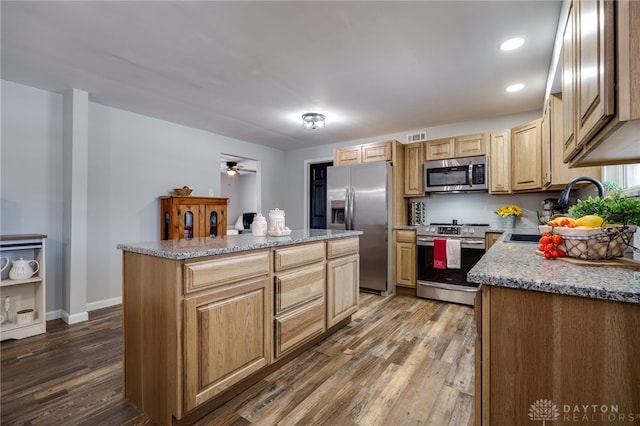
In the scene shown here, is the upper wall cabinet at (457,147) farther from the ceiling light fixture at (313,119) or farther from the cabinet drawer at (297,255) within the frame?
the cabinet drawer at (297,255)

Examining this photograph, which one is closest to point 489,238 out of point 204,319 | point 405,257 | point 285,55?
point 405,257

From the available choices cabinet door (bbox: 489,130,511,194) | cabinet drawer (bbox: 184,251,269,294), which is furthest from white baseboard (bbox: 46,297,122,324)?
cabinet door (bbox: 489,130,511,194)

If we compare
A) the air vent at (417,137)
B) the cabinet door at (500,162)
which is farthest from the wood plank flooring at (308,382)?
the air vent at (417,137)

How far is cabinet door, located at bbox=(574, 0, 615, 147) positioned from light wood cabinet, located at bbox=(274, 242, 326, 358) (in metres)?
1.69

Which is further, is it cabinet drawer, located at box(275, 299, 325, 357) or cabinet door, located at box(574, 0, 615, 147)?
cabinet drawer, located at box(275, 299, 325, 357)

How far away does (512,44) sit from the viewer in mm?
2215

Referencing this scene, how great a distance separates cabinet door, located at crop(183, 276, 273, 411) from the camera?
4.94 feet

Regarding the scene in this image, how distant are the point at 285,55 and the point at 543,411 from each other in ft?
8.47

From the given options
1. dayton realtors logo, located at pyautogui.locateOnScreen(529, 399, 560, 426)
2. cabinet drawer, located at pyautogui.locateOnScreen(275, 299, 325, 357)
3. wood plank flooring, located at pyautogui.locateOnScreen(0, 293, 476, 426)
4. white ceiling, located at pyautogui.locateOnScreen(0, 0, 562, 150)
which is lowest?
wood plank flooring, located at pyautogui.locateOnScreen(0, 293, 476, 426)

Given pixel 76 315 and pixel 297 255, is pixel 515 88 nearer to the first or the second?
pixel 297 255

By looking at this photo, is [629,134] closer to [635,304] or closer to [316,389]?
[635,304]

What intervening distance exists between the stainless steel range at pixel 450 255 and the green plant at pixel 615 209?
7.46ft

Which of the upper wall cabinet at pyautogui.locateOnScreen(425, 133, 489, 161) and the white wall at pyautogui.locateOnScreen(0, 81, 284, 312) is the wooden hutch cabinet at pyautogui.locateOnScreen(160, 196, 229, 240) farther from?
the upper wall cabinet at pyautogui.locateOnScreen(425, 133, 489, 161)

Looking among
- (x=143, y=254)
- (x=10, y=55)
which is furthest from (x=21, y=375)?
(x=10, y=55)
